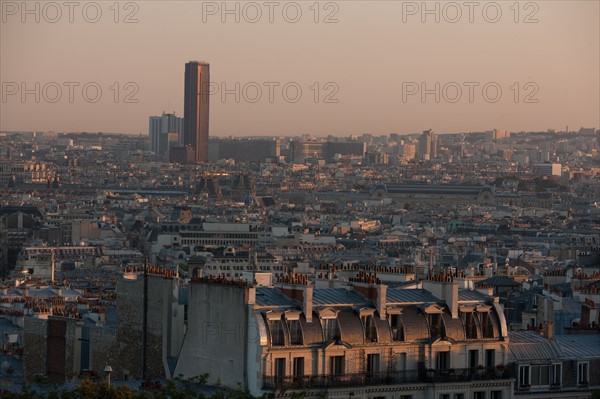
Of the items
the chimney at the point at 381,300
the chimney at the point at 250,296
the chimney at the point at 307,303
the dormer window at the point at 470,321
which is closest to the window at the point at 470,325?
the dormer window at the point at 470,321

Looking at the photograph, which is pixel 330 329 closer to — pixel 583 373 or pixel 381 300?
pixel 381 300

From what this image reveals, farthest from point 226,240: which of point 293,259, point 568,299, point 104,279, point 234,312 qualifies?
point 234,312

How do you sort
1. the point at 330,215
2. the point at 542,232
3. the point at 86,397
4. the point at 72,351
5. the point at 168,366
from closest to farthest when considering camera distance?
the point at 86,397
the point at 168,366
the point at 72,351
the point at 542,232
the point at 330,215

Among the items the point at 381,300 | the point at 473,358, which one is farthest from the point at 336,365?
the point at 473,358

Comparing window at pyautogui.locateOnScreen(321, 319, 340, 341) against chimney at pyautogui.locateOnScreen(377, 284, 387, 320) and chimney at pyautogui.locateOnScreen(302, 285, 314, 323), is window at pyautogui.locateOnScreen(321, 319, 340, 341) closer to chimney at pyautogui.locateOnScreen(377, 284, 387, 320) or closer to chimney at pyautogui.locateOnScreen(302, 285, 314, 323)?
chimney at pyautogui.locateOnScreen(302, 285, 314, 323)

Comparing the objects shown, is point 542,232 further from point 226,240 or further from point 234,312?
point 234,312

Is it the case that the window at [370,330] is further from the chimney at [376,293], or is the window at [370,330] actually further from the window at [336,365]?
the window at [336,365]
